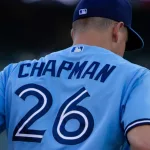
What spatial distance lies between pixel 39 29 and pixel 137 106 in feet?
16.1

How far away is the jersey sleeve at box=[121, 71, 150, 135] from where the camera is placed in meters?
1.50

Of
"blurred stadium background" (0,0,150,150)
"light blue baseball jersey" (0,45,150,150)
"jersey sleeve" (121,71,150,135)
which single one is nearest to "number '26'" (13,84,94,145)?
"light blue baseball jersey" (0,45,150,150)

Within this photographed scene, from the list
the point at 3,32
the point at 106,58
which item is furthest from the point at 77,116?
the point at 3,32

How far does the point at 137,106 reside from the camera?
1.52m

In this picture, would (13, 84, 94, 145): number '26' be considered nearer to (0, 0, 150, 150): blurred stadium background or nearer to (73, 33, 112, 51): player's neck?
(73, 33, 112, 51): player's neck

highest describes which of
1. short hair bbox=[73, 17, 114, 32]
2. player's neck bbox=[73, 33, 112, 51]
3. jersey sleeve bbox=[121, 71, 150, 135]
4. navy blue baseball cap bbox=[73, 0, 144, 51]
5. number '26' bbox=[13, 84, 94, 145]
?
navy blue baseball cap bbox=[73, 0, 144, 51]

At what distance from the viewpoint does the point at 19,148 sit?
1652 mm

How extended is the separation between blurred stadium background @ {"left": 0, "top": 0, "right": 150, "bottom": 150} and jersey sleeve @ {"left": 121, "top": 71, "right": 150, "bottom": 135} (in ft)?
15.0

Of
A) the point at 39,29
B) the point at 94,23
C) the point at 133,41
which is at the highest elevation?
the point at 94,23

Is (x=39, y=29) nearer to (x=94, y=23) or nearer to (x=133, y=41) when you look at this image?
(x=133, y=41)

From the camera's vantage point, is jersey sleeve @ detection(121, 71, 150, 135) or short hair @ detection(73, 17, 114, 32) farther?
short hair @ detection(73, 17, 114, 32)

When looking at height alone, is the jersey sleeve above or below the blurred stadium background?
above

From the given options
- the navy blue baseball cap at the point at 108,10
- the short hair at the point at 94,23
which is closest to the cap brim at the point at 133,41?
the navy blue baseball cap at the point at 108,10

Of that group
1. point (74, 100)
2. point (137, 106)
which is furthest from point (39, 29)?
point (137, 106)
